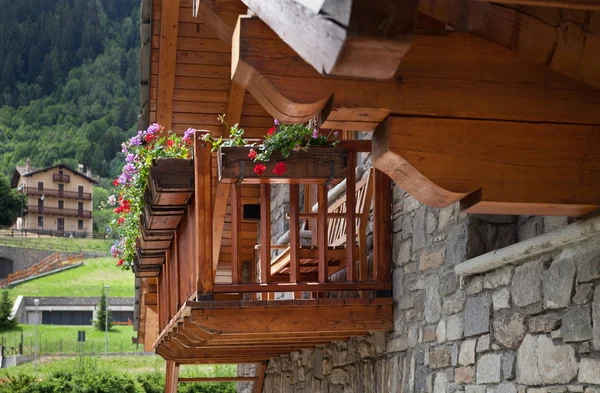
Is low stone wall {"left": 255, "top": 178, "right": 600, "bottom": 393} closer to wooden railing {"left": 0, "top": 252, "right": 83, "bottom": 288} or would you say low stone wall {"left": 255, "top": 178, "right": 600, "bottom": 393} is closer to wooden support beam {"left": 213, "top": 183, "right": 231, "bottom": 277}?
wooden support beam {"left": 213, "top": 183, "right": 231, "bottom": 277}

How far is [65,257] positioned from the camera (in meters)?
85.3

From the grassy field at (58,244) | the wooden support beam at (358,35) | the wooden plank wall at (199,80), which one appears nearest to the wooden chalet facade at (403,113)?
the wooden support beam at (358,35)

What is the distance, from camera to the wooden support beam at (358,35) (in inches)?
78.4

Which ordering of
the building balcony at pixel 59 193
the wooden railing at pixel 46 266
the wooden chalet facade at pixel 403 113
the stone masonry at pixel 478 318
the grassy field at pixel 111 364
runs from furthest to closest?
the building balcony at pixel 59 193 → the wooden railing at pixel 46 266 → the grassy field at pixel 111 364 → the stone masonry at pixel 478 318 → the wooden chalet facade at pixel 403 113

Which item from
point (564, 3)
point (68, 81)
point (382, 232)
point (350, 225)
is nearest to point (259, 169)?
point (350, 225)

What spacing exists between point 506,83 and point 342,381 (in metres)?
4.15

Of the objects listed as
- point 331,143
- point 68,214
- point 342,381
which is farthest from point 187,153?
point 68,214

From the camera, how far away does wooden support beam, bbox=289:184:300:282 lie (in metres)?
5.55

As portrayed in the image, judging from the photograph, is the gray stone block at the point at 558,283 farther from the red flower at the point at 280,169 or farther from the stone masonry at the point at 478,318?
the red flower at the point at 280,169

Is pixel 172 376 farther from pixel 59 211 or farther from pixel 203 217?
pixel 59 211

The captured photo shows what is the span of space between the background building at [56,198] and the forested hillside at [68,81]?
4495 mm

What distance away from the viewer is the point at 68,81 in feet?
356

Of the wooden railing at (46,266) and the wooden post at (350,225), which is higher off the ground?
the wooden railing at (46,266)

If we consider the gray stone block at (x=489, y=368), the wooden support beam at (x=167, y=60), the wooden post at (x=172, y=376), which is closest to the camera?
the gray stone block at (x=489, y=368)
